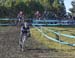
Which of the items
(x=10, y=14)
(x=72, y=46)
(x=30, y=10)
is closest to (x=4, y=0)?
(x=30, y=10)

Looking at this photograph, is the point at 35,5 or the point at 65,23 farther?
the point at 35,5

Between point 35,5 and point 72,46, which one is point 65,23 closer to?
point 72,46

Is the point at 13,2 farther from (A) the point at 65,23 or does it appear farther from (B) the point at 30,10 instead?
(A) the point at 65,23

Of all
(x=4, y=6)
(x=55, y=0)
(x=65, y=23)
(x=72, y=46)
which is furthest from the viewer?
(x=55, y=0)

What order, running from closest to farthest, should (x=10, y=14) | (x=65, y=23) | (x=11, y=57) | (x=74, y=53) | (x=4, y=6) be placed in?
(x=11, y=57), (x=74, y=53), (x=65, y=23), (x=10, y=14), (x=4, y=6)

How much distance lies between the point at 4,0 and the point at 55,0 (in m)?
20.2

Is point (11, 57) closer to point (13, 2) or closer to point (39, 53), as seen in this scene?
point (39, 53)

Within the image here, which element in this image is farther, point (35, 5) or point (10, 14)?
point (35, 5)

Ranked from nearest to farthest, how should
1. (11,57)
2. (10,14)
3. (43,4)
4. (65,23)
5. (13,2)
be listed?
(11,57) < (65,23) < (10,14) < (13,2) < (43,4)

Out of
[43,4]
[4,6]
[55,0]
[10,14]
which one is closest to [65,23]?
[10,14]

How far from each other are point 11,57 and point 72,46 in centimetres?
555

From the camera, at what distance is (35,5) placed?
75188mm

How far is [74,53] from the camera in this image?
1723cm

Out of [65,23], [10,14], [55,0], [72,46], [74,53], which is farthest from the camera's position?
[55,0]
